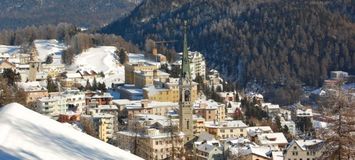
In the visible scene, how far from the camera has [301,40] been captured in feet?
238

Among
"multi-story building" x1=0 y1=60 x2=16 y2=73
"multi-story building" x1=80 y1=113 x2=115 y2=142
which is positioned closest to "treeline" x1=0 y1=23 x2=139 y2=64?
"multi-story building" x1=0 y1=60 x2=16 y2=73

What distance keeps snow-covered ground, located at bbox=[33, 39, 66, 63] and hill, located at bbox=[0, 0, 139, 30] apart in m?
71.4

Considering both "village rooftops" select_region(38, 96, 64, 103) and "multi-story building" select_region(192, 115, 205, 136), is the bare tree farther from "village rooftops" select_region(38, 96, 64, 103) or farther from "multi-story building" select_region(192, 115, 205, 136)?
"village rooftops" select_region(38, 96, 64, 103)

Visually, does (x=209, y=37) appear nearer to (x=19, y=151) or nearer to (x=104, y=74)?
(x=104, y=74)

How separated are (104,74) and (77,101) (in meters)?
13.7

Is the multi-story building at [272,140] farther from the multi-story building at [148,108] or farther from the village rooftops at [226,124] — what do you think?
the multi-story building at [148,108]

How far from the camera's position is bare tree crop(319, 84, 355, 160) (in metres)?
7.20

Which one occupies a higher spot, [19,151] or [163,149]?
[19,151]

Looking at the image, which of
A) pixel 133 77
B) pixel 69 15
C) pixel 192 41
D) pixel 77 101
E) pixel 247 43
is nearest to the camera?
pixel 77 101

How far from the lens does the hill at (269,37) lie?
214ft

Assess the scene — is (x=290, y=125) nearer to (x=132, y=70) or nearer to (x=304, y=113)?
Result: (x=304, y=113)

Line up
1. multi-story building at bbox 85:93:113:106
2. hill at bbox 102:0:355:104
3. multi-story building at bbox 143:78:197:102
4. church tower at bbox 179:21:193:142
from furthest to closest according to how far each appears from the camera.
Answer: hill at bbox 102:0:355:104, multi-story building at bbox 143:78:197:102, multi-story building at bbox 85:93:113:106, church tower at bbox 179:21:193:142

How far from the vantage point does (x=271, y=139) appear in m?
24.0

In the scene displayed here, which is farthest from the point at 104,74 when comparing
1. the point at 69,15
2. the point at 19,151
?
the point at 69,15
